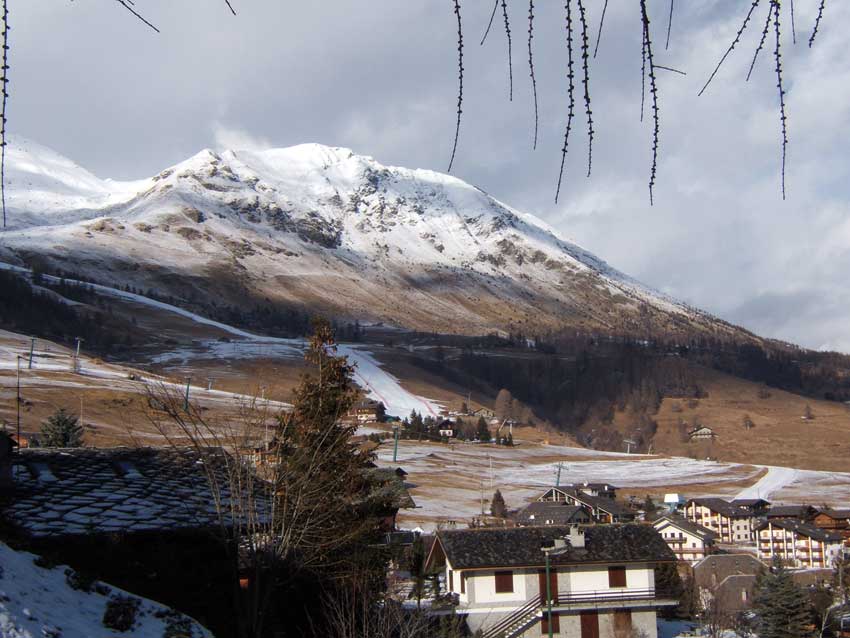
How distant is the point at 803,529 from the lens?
7375 centimetres

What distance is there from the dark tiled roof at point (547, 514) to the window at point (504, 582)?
33.2 metres

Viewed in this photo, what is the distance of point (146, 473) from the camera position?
1670 centimetres

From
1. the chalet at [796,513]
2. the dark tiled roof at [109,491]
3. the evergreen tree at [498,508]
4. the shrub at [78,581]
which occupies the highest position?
the dark tiled roof at [109,491]

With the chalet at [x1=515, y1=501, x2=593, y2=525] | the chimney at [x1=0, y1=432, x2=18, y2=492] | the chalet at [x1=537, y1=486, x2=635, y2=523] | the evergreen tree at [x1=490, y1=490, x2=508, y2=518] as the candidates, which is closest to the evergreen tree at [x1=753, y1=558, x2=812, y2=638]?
the chalet at [x1=515, y1=501, x2=593, y2=525]

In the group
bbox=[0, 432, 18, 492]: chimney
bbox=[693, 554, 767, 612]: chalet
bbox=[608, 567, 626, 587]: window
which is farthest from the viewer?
bbox=[693, 554, 767, 612]: chalet

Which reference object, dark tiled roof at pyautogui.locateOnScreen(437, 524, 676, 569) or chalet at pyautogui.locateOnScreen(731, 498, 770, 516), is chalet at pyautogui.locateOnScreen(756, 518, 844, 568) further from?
dark tiled roof at pyautogui.locateOnScreen(437, 524, 676, 569)

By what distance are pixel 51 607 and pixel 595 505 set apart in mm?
74377

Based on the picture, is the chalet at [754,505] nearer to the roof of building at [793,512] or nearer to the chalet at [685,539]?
the roof of building at [793,512]

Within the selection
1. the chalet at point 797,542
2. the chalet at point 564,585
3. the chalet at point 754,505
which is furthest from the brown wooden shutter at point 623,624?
the chalet at point 754,505

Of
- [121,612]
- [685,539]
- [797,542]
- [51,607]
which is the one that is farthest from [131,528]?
[797,542]

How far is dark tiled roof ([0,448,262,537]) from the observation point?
1371 centimetres

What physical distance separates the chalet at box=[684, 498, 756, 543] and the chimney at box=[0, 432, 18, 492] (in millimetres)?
79202

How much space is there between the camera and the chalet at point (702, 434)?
183 meters

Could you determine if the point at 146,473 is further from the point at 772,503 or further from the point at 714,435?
the point at 714,435
